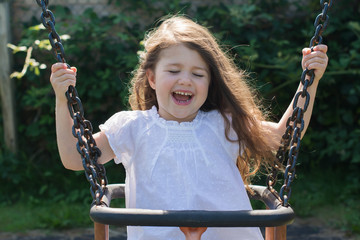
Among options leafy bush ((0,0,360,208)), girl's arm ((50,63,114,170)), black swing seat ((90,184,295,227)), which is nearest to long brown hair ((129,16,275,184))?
girl's arm ((50,63,114,170))

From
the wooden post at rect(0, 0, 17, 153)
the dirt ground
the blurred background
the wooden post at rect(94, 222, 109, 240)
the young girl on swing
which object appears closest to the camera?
the wooden post at rect(94, 222, 109, 240)

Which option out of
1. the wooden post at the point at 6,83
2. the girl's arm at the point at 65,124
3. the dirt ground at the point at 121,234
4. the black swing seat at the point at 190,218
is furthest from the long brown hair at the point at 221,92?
the wooden post at the point at 6,83

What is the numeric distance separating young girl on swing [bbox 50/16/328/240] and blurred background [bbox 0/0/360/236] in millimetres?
1769

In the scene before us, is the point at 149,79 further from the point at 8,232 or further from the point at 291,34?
the point at 291,34

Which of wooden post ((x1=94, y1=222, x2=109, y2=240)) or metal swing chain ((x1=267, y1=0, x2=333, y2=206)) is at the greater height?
metal swing chain ((x1=267, y1=0, x2=333, y2=206))

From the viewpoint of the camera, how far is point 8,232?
144 inches

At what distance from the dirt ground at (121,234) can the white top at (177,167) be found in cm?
147

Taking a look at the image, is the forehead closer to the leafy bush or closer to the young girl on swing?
the young girl on swing

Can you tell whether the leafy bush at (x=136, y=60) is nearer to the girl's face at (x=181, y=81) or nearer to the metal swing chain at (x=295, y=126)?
the girl's face at (x=181, y=81)

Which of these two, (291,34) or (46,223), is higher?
(291,34)

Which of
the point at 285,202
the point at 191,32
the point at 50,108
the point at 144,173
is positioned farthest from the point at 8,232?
the point at 285,202

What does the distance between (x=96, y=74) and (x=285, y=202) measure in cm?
277

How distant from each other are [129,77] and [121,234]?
118cm

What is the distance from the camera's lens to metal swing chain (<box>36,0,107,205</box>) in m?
1.77
